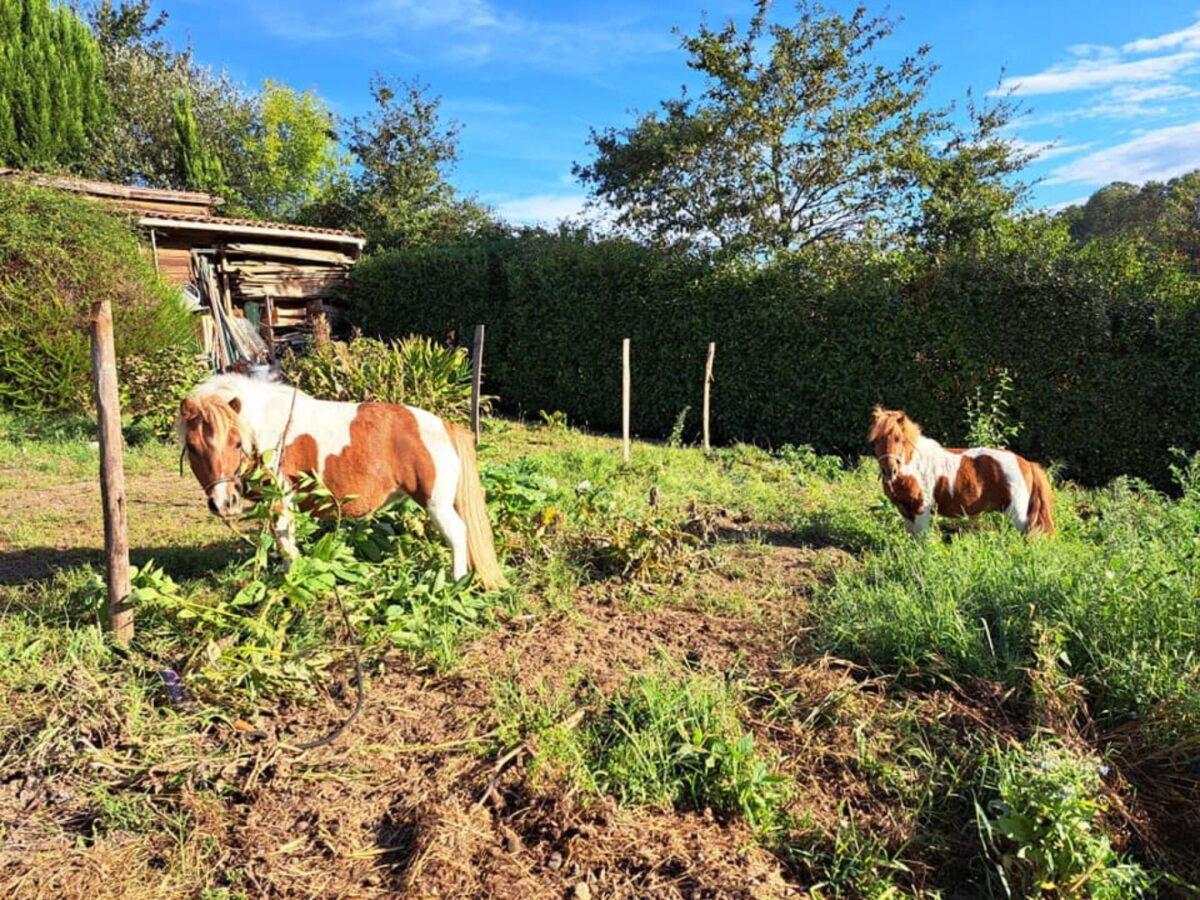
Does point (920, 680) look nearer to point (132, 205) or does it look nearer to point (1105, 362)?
point (1105, 362)

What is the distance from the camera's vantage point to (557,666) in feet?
11.3

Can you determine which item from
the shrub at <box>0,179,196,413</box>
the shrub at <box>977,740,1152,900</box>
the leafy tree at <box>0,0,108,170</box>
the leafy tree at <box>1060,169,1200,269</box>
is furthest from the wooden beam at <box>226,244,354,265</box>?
the leafy tree at <box>1060,169,1200,269</box>

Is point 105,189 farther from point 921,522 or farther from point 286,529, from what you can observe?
point 921,522

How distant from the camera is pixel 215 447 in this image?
332 cm

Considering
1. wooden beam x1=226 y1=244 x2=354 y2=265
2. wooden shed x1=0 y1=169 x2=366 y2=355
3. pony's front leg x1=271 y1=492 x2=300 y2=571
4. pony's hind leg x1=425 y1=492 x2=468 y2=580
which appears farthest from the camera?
wooden beam x1=226 y1=244 x2=354 y2=265

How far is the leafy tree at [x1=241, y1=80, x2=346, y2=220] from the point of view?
26.6m

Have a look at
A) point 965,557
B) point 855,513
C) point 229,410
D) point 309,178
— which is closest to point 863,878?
point 965,557

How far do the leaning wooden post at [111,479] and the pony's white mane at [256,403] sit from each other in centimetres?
30

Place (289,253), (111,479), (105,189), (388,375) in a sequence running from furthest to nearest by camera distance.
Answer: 1. (289,253)
2. (105,189)
3. (388,375)
4. (111,479)

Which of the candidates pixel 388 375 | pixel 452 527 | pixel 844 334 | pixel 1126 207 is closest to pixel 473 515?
pixel 452 527

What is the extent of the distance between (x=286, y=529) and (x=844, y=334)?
8449 millimetres

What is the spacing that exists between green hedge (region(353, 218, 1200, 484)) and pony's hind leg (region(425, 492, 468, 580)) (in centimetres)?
736

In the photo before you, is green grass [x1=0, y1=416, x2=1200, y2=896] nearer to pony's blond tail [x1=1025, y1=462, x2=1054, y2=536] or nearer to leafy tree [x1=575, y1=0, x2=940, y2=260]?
pony's blond tail [x1=1025, y1=462, x2=1054, y2=536]

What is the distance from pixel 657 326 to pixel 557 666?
30.3 ft
